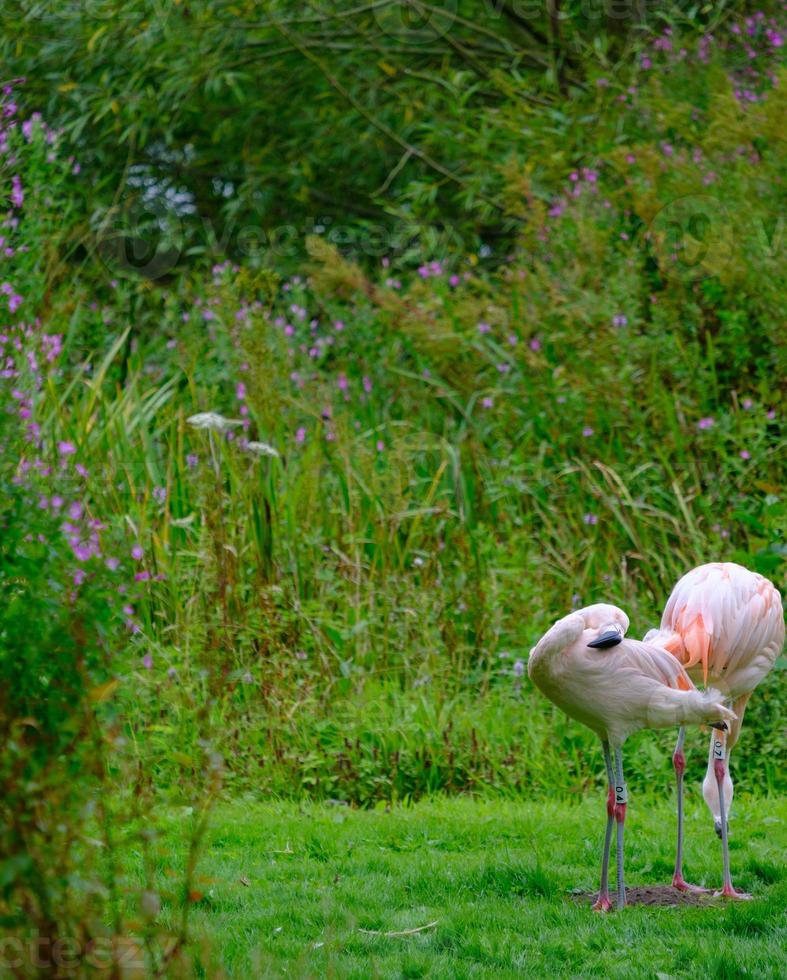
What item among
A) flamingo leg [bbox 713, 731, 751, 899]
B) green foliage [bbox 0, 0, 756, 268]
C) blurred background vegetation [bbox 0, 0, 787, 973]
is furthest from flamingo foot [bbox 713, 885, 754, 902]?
green foliage [bbox 0, 0, 756, 268]

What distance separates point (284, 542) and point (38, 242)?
2488mm

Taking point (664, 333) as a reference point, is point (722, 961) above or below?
below

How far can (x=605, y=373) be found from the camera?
722 cm

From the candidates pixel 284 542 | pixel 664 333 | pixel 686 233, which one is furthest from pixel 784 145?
pixel 284 542

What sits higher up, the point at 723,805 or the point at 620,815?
the point at 620,815

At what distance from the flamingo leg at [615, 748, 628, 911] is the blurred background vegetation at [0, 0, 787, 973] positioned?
1.28 m

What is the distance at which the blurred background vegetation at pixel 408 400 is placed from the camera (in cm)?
574

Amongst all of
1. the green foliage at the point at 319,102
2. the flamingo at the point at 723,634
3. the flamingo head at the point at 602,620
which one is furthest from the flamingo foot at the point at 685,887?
the green foliage at the point at 319,102

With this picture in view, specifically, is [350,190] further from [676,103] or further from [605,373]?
[605,373]

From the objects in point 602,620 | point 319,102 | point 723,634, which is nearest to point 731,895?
point 723,634

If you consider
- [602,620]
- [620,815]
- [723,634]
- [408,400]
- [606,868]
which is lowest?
[606,868]

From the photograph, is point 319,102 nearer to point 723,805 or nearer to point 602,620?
point 602,620

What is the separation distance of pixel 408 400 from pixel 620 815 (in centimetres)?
466

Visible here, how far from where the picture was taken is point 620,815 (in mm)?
3939
